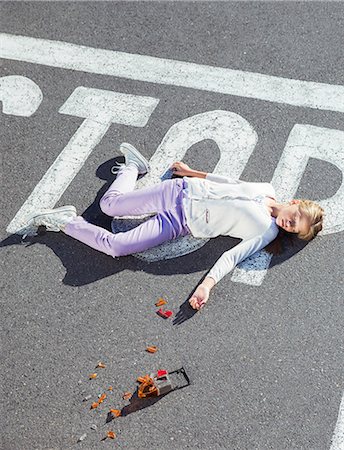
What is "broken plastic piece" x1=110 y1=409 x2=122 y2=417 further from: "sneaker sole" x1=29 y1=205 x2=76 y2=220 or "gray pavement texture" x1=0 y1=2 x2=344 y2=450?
"sneaker sole" x1=29 y1=205 x2=76 y2=220

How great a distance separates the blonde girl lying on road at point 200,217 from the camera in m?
5.99

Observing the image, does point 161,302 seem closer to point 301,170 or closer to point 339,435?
point 339,435

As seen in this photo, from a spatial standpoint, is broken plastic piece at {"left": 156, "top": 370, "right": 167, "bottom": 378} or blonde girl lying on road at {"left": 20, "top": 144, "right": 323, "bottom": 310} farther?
blonde girl lying on road at {"left": 20, "top": 144, "right": 323, "bottom": 310}

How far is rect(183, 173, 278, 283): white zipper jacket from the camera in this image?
237 inches

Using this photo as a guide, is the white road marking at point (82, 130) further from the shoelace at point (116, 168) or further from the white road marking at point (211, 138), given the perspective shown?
the white road marking at point (211, 138)

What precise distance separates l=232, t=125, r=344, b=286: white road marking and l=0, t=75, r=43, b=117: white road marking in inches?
96.0

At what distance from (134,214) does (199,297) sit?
102 cm

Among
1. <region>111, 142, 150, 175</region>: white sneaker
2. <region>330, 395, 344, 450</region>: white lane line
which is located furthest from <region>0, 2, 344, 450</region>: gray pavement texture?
<region>111, 142, 150, 175</region>: white sneaker

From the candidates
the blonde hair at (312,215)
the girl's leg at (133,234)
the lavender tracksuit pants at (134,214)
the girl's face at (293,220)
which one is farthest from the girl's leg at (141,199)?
the blonde hair at (312,215)

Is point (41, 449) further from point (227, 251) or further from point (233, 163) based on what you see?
point (233, 163)

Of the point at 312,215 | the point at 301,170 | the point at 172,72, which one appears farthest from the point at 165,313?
the point at 172,72

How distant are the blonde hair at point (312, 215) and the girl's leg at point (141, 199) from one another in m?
1.03

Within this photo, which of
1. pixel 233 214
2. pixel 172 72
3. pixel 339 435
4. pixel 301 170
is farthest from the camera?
pixel 172 72

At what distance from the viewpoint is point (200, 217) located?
6.16 m
